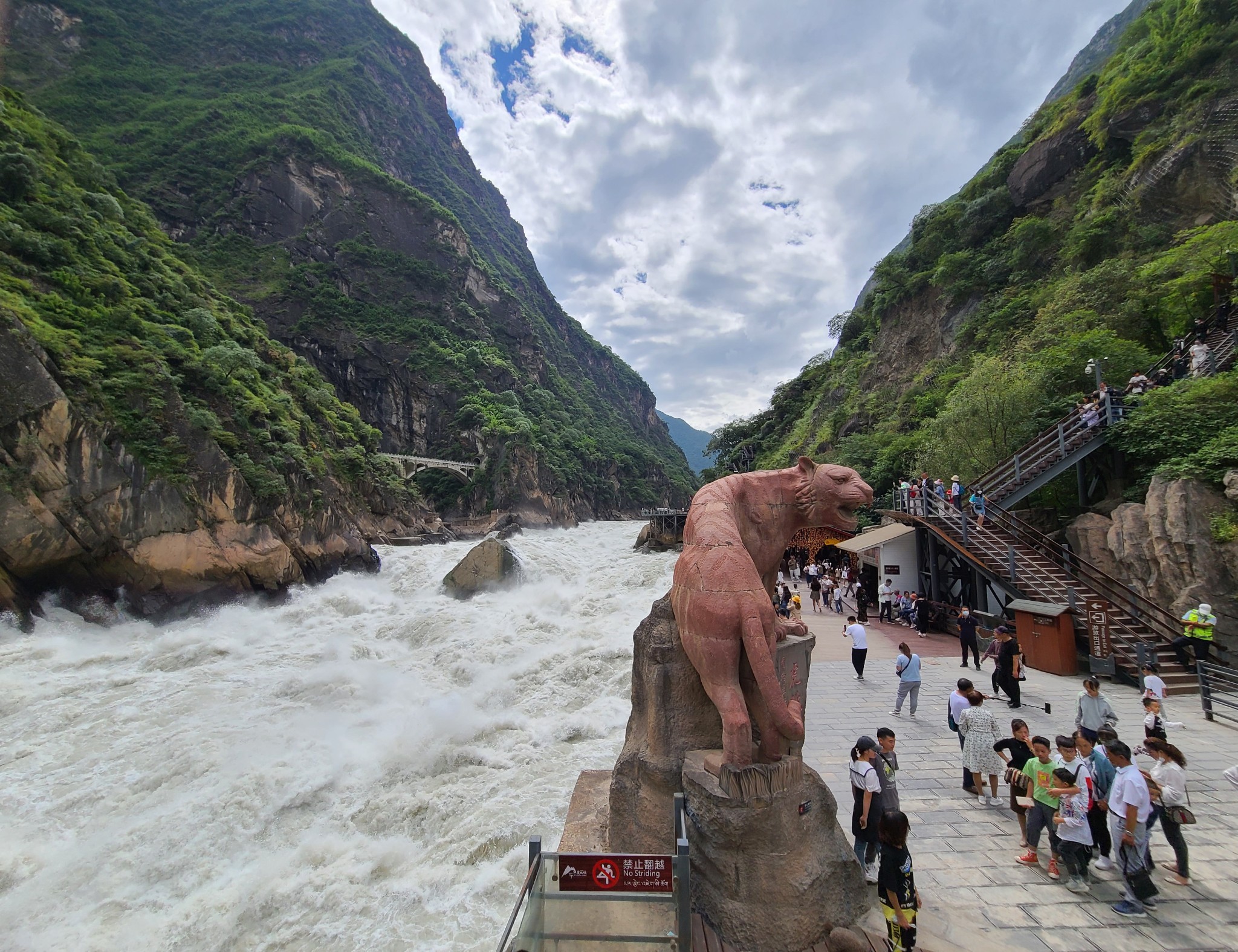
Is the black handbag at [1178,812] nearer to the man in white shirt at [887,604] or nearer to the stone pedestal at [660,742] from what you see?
the stone pedestal at [660,742]

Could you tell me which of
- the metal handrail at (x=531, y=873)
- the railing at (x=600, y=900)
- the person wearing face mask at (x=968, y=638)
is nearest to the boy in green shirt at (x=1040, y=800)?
the railing at (x=600, y=900)

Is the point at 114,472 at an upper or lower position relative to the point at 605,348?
lower

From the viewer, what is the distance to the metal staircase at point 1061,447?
11445mm

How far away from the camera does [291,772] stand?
7.88m

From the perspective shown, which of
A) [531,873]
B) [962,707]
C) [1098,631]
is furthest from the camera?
[1098,631]

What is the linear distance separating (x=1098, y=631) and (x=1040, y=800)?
6456 mm

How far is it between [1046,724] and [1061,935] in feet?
14.2

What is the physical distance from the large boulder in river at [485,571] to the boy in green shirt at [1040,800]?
1619cm

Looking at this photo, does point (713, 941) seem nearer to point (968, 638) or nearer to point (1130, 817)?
point (1130, 817)

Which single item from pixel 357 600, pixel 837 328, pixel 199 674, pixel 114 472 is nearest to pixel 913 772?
pixel 199 674

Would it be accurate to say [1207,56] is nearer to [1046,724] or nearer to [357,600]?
[1046,724]

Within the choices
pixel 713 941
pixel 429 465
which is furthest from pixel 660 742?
pixel 429 465

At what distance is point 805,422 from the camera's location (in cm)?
4159

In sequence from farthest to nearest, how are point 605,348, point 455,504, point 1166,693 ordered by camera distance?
point 605,348 < point 455,504 < point 1166,693
